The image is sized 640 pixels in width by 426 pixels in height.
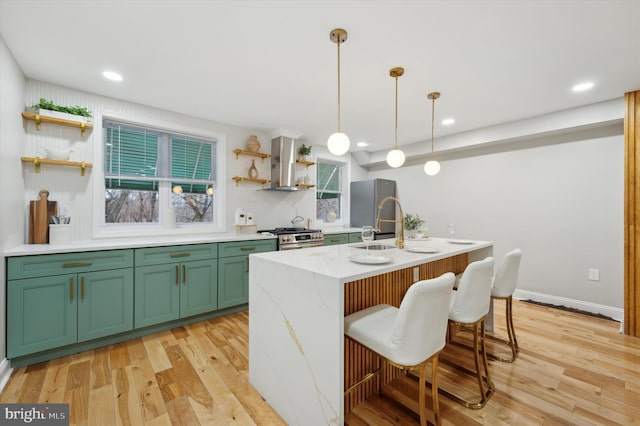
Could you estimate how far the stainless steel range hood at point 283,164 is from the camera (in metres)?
4.01

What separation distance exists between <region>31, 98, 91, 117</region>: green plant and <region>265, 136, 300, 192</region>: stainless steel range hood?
2.15m

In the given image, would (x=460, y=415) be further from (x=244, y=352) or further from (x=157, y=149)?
(x=157, y=149)

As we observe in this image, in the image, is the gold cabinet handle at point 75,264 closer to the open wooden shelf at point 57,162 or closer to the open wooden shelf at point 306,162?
the open wooden shelf at point 57,162

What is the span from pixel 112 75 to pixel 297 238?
2.65 m

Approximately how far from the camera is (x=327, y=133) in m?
4.36

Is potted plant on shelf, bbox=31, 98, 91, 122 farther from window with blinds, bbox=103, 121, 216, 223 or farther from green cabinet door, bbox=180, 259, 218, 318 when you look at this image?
green cabinet door, bbox=180, 259, 218, 318

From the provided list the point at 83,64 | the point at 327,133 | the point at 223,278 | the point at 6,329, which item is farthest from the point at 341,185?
the point at 6,329

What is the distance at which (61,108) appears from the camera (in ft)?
8.55

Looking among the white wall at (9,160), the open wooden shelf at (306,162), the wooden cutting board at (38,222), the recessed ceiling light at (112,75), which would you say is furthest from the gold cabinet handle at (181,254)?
the open wooden shelf at (306,162)

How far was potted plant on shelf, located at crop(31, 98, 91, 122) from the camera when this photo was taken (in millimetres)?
2516

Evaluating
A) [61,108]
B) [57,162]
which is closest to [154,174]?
[57,162]

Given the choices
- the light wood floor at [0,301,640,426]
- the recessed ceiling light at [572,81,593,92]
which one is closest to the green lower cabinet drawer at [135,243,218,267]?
the light wood floor at [0,301,640,426]

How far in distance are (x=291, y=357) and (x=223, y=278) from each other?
6.18 feet

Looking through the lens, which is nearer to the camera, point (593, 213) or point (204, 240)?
point (204, 240)
